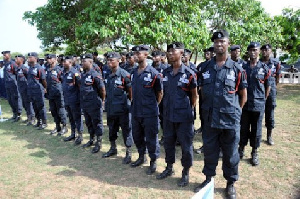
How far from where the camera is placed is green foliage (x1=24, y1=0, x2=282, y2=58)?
7.01m

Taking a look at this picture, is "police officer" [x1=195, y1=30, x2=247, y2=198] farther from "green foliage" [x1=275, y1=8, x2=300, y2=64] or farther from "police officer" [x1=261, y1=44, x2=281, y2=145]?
"green foliage" [x1=275, y1=8, x2=300, y2=64]

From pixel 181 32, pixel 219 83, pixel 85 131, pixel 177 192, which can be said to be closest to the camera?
pixel 219 83

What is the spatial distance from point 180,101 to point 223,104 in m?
0.66

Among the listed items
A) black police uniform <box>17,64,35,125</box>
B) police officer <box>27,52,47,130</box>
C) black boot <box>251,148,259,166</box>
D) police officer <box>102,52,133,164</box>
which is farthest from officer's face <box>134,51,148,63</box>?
black police uniform <box>17,64,35,125</box>

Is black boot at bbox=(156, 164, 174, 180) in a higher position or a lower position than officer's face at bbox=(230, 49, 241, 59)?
lower

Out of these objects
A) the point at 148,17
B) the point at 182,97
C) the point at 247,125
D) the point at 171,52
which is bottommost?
the point at 247,125

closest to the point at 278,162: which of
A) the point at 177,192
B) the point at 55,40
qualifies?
the point at 177,192

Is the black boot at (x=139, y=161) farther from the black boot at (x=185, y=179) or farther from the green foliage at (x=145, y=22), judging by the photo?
the green foliage at (x=145, y=22)

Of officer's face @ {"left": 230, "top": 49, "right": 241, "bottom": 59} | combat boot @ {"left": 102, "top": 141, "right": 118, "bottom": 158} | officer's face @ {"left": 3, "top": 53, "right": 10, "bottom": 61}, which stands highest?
officer's face @ {"left": 3, "top": 53, "right": 10, "bottom": 61}

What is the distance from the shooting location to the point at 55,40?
9492mm

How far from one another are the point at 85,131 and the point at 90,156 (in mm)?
1803

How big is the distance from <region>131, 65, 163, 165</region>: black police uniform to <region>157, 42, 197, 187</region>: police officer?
32cm

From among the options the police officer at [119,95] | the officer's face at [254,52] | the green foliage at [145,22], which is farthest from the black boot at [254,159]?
the green foliage at [145,22]

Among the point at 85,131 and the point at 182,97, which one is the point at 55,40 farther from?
the point at 182,97
